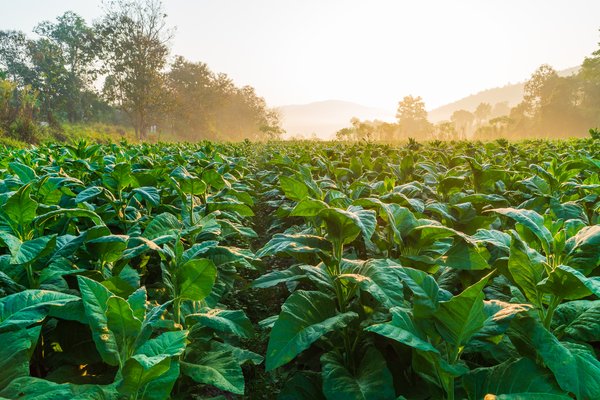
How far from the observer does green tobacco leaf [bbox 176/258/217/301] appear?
5.05 ft

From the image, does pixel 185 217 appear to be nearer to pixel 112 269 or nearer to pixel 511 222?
pixel 112 269

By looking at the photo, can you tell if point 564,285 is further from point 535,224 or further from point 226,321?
point 226,321

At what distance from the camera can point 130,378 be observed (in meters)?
1.05

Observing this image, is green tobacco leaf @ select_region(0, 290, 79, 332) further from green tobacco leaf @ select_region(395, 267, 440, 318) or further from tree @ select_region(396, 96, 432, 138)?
tree @ select_region(396, 96, 432, 138)

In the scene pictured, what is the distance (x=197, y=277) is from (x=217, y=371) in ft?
1.24

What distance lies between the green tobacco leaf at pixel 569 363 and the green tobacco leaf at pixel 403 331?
1.08 feet

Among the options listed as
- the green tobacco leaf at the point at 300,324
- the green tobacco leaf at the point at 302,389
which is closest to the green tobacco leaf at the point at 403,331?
the green tobacco leaf at the point at 300,324

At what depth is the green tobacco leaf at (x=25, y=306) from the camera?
1110mm

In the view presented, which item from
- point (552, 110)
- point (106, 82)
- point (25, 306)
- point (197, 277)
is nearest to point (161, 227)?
point (197, 277)

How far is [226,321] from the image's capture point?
5.50 feet

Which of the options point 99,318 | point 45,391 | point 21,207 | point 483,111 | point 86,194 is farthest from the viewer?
point 483,111

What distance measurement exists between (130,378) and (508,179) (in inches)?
143

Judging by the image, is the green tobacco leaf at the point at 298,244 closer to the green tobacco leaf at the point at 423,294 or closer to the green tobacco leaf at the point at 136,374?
the green tobacco leaf at the point at 423,294

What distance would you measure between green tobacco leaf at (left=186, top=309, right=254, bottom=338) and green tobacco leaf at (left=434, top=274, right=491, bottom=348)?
2.85 ft
